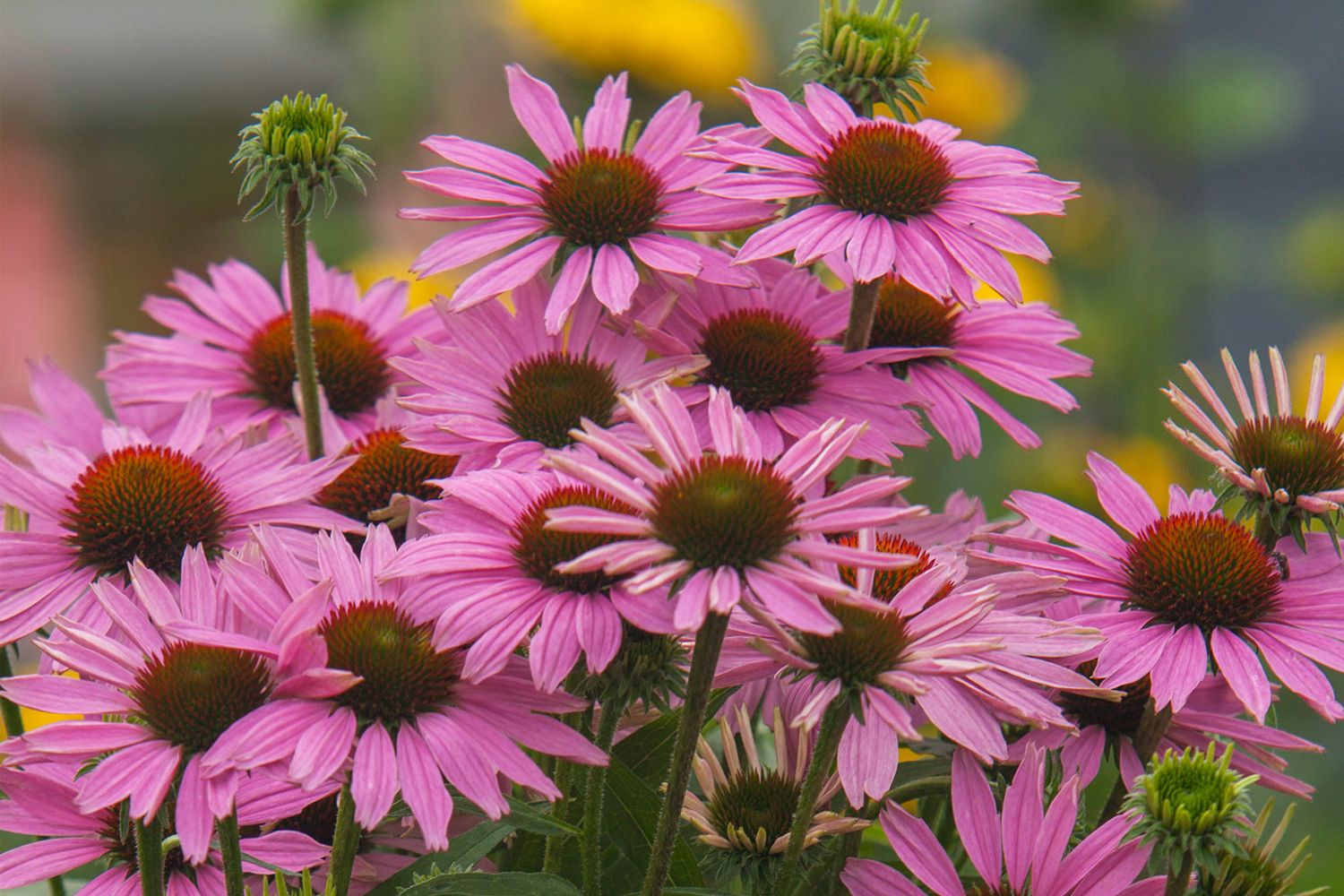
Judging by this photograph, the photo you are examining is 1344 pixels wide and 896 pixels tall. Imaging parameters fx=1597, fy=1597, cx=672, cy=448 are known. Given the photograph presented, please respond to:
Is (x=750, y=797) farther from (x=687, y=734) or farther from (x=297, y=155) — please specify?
(x=297, y=155)

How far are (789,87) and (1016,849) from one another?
1.67 m

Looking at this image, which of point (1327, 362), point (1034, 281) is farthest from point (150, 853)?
point (1327, 362)

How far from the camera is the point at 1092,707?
0.52 m

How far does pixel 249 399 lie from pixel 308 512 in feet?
0.49

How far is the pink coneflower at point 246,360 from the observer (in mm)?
650

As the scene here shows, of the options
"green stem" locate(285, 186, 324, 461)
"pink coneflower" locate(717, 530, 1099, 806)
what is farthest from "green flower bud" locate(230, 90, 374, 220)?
"pink coneflower" locate(717, 530, 1099, 806)

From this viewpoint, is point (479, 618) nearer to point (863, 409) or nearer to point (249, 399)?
point (863, 409)

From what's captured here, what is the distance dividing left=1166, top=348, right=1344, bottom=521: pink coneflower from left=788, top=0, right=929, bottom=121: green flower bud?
0.16m

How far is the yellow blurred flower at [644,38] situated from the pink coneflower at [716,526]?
1400mm

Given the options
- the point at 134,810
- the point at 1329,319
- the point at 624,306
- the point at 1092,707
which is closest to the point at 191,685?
the point at 134,810

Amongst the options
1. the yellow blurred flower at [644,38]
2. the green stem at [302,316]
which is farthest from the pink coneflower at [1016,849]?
the yellow blurred flower at [644,38]

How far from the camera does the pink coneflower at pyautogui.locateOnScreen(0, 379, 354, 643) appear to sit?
517 mm

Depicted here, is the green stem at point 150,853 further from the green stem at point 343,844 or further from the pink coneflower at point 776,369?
the pink coneflower at point 776,369

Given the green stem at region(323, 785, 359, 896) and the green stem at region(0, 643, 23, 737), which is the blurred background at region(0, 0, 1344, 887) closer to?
the green stem at region(0, 643, 23, 737)
